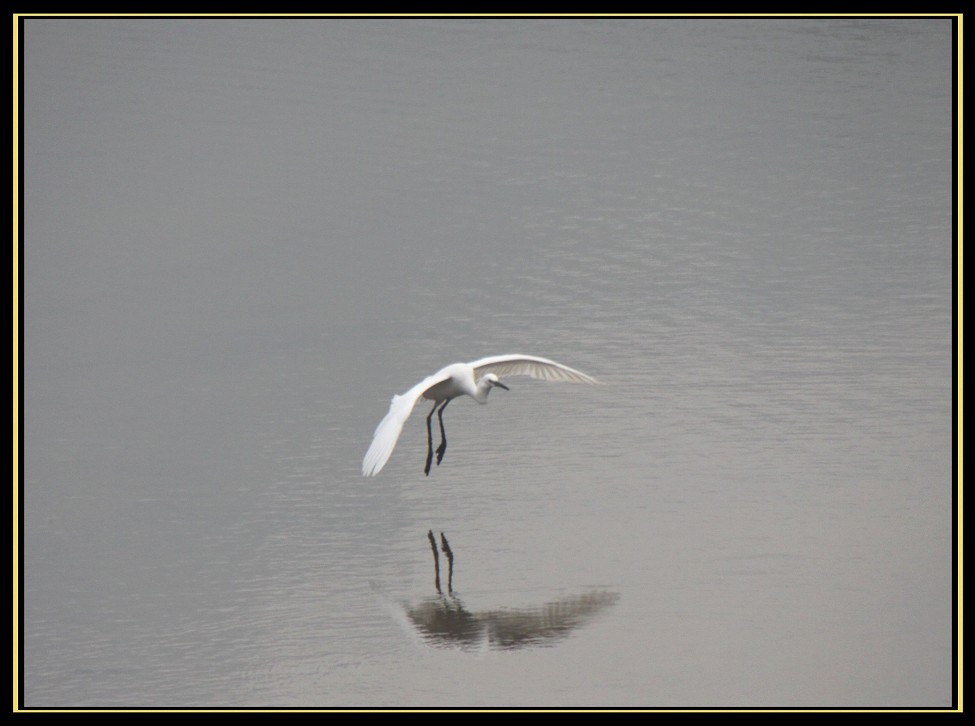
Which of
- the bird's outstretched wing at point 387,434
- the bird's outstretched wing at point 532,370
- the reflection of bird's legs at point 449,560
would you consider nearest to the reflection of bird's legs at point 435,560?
the reflection of bird's legs at point 449,560

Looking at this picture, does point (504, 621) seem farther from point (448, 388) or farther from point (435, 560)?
point (448, 388)

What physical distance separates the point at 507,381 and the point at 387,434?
2892 millimetres

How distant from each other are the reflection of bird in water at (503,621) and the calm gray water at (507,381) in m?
0.02

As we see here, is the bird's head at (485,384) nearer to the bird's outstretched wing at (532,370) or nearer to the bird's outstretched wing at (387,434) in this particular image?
the bird's outstretched wing at (532,370)

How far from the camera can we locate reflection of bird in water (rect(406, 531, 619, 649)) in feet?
23.4

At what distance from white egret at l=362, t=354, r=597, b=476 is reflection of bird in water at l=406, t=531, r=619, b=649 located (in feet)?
2.83

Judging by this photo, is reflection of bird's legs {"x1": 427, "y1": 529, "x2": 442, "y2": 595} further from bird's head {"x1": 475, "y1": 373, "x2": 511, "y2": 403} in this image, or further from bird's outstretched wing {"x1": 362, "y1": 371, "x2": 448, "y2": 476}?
bird's head {"x1": 475, "y1": 373, "x2": 511, "y2": 403}

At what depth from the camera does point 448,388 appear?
30.4 ft

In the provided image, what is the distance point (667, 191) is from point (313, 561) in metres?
8.67

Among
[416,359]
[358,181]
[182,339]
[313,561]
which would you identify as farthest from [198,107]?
[313,561]

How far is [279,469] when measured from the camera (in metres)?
9.38

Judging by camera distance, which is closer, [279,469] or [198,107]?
[279,469]

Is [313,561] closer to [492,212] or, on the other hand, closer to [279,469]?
[279,469]

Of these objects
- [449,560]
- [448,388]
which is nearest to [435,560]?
[449,560]
